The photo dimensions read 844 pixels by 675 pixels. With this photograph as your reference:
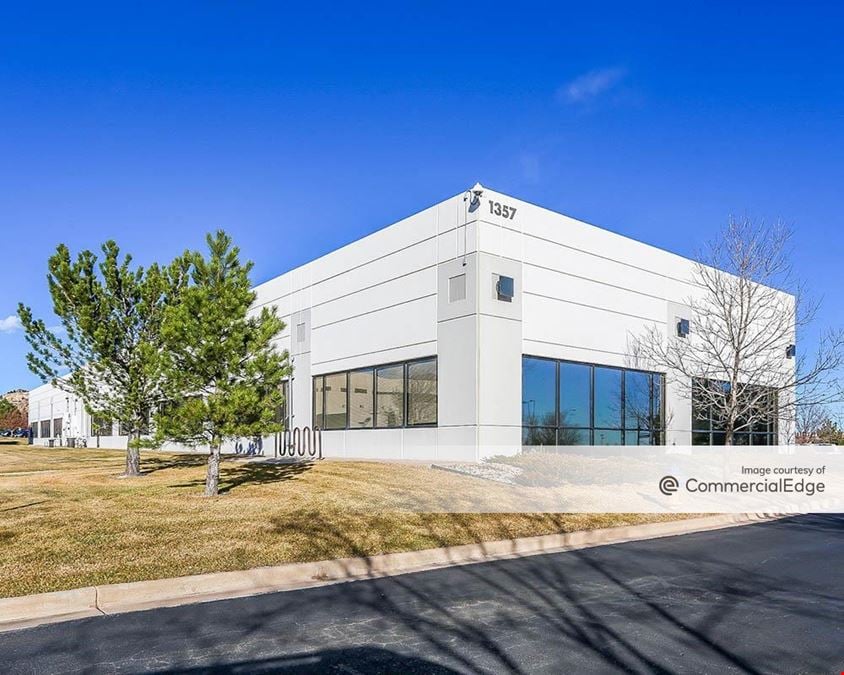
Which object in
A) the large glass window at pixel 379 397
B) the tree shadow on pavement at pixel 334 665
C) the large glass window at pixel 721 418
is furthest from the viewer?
the large glass window at pixel 721 418

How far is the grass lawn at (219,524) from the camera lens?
8832mm

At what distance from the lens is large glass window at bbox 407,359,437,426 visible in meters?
22.5

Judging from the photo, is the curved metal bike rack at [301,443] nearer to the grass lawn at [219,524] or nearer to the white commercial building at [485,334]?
the white commercial building at [485,334]

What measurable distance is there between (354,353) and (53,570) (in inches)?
728

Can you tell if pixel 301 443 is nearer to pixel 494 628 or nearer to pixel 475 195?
pixel 475 195

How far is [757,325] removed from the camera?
2423 centimetres

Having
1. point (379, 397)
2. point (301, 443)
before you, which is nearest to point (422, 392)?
point (379, 397)

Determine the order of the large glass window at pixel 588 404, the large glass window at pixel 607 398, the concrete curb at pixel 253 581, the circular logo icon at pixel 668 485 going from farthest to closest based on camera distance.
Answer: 1. the large glass window at pixel 607 398
2. the large glass window at pixel 588 404
3. the circular logo icon at pixel 668 485
4. the concrete curb at pixel 253 581

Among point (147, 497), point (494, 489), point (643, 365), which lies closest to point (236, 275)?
point (147, 497)

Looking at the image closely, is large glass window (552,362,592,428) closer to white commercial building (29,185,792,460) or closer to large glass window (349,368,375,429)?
white commercial building (29,185,792,460)

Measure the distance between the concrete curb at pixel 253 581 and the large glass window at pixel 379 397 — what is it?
35.3ft

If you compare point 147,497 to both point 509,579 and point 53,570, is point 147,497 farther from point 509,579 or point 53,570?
point 509,579

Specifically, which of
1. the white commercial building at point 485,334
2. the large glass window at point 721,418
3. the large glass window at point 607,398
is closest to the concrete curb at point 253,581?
the white commercial building at point 485,334

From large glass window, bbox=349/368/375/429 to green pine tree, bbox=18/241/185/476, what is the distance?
7.76m
